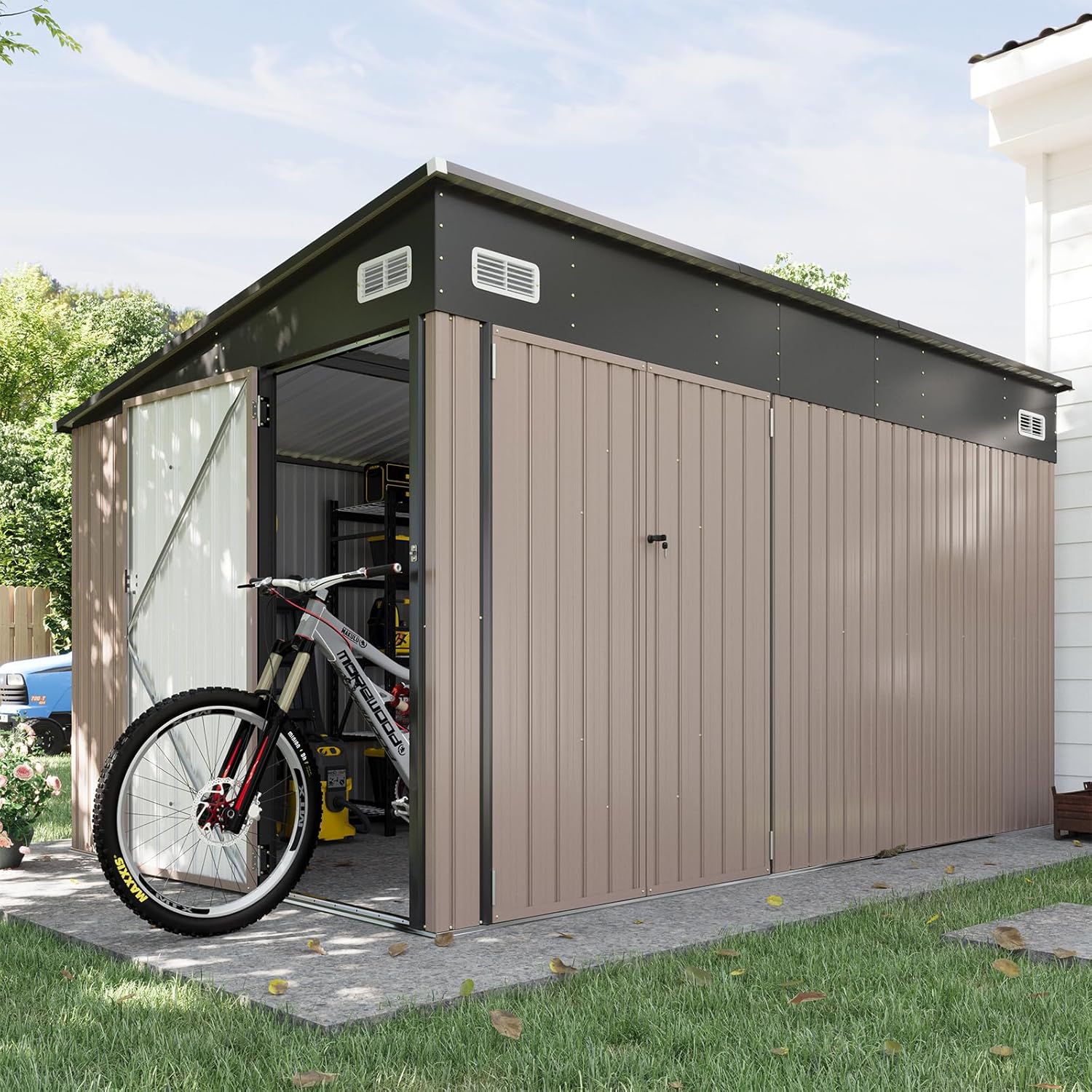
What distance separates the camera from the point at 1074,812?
6578 millimetres

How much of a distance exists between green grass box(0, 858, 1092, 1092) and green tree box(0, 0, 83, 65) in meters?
4.23

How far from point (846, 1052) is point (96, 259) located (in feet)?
134

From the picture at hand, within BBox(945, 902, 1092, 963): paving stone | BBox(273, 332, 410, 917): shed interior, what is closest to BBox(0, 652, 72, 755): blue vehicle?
BBox(273, 332, 410, 917): shed interior

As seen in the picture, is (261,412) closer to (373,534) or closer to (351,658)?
(351,658)

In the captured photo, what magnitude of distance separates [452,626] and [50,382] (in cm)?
2131

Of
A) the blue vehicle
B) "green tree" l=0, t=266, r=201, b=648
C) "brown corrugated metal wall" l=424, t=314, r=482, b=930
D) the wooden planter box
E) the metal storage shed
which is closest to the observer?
"brown corrugated metal wall" l=424, t=314, r=482, b=930

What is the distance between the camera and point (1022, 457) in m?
7.24

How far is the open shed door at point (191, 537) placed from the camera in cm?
500

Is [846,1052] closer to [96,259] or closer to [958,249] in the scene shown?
[958,249]

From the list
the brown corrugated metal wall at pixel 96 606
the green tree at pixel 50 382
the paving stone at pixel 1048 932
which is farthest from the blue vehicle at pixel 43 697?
the paving stone at pixel 1048 932

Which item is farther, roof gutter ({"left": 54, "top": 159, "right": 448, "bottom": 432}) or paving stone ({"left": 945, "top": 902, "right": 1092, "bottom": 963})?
roof gutter ({"left": 54, "top": 159, "right": 448, "bottom": 432})

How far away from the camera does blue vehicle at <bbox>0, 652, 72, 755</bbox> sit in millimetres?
11008

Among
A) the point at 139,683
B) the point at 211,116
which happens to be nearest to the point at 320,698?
the point at 139,683

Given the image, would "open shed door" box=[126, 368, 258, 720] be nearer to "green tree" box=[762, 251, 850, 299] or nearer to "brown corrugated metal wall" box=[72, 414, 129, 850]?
"brown corrugated metal wall" box=[72, 414, 129, 850]
